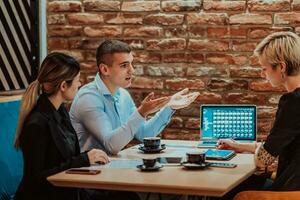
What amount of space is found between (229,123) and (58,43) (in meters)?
1.67

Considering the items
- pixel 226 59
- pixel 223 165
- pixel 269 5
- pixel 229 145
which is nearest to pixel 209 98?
pixel 226 59

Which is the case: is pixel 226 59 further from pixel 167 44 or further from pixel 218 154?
pixel 218 154

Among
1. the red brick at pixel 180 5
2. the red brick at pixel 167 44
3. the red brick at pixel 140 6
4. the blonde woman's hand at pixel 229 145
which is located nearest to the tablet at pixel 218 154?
the blonde woman's hand at pixel 229 145

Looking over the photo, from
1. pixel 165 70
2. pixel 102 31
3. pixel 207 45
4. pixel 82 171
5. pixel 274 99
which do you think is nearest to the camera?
pixel 82 171

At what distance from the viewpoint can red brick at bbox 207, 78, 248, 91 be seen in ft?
13.5

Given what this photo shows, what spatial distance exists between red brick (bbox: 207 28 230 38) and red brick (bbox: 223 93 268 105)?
418 millimetres

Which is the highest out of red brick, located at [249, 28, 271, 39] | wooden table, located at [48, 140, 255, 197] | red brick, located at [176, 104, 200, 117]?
red brick, located at [249, 28, 271, 39]

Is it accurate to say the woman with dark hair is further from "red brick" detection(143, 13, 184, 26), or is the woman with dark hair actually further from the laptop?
"red brick" detection(143, 13, 184, 26)

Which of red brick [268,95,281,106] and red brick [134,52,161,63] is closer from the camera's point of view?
red brick [268,95,281,106]

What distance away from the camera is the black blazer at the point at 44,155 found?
2.72m

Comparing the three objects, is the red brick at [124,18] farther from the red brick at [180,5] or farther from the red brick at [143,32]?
the red brick at [180,5]

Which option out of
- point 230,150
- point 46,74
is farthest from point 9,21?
point 230,150

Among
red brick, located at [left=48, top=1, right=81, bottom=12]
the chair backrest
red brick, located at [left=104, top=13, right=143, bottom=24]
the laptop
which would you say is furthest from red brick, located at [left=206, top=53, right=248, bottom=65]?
the chair backrest

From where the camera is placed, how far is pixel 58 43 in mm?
4477
